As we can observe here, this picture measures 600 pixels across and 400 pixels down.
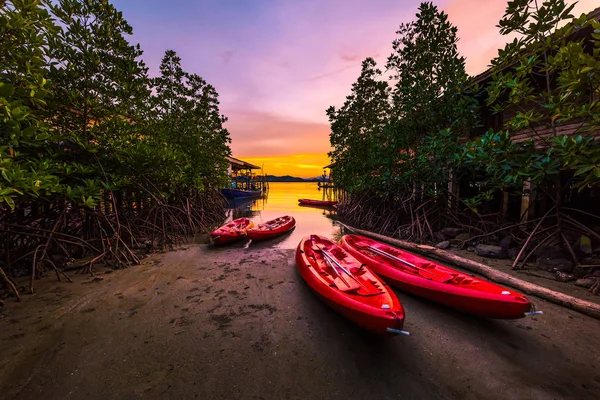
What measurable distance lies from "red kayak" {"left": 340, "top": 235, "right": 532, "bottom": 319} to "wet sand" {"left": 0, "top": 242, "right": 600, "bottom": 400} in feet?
1.19

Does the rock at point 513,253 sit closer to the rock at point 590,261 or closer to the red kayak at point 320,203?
the rock at point 590,261

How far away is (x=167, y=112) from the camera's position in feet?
37.1

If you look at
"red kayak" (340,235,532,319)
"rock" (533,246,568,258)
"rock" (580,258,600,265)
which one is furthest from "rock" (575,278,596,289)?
"red kayak" (340,235,532,319)

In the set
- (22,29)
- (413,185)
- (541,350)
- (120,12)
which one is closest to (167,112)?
(120,12)

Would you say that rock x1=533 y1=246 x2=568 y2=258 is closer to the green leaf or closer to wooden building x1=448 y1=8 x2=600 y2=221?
wooden building x1=448 y1=8 x2=600 y2=221

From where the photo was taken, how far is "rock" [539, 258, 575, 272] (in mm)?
5040

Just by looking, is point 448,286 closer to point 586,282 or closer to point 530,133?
point 586,282

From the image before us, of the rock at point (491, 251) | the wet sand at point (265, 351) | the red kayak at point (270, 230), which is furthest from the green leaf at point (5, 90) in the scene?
the rock at point (491, 251)

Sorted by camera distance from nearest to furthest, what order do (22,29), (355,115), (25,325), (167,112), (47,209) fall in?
(22,29)
(25,325)
(47,209)
(167,112)
(355,115)

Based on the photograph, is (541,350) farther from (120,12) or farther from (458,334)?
(120,12)

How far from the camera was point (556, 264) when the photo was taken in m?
5.18

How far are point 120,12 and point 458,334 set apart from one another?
9305mm

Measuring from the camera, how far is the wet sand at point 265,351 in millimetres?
2418

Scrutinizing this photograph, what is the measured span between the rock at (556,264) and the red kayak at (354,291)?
464cm
